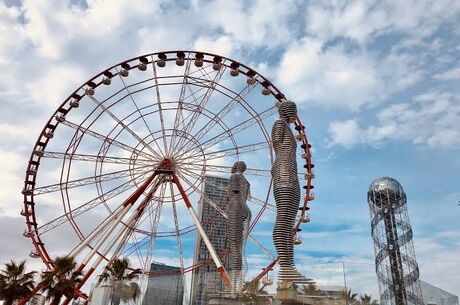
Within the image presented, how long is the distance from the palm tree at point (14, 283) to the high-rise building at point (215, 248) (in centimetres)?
928

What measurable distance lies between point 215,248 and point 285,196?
1285 cm

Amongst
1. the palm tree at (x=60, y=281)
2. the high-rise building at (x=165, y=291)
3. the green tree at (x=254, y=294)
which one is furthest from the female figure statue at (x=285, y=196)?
the palm tree at (x=60, y=281)

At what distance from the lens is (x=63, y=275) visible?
23.4 m

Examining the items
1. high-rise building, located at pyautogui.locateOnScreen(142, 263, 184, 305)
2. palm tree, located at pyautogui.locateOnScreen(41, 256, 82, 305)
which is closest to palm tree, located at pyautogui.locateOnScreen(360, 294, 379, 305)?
high-rise building, located at pyautogui.locateOnScreen(142, 263, 184, 305)

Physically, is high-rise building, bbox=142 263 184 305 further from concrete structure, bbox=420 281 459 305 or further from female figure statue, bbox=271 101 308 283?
concrete structure, bbox=420 281 459 305

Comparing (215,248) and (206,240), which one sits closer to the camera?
(206,240)

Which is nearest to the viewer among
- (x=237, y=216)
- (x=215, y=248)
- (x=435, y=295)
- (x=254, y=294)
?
(x=254, y=294)

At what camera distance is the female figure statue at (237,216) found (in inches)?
830

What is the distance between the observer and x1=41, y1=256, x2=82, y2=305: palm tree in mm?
22797

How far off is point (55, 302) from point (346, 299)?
1533cm

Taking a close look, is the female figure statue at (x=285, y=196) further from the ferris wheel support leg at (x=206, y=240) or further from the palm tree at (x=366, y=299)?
the ferris wheel support leg at (x=206, y=240)

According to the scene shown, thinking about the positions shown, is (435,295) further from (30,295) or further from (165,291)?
(30,295)

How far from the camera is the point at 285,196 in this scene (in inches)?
715

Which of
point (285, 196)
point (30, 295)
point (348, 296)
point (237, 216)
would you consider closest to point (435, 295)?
point (348, 296)
